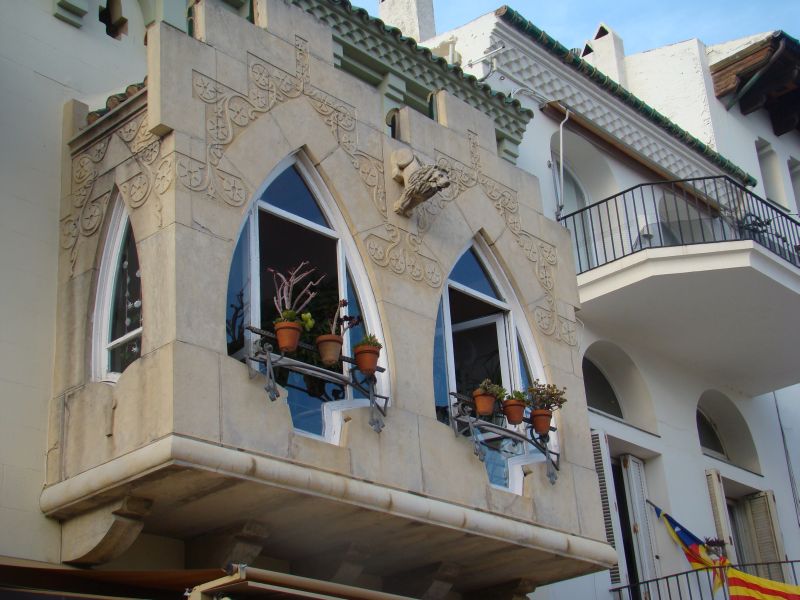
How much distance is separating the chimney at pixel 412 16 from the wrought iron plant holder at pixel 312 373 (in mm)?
10166

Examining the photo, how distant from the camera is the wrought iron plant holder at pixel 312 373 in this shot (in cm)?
1009

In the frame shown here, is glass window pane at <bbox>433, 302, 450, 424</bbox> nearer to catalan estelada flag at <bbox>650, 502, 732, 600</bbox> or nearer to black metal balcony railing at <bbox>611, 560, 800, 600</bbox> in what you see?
black metal balcony railing at <bbox>611, 560, 800, 600</bbox>

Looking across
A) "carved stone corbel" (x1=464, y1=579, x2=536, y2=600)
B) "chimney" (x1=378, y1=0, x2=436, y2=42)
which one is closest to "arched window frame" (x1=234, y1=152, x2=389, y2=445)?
"carved stone corbel" (x1=464, y1=579, x2=536, y2=600)

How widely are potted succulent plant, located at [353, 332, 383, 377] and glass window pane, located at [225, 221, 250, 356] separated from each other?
3.21ft

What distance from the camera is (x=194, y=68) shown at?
10.7 metres

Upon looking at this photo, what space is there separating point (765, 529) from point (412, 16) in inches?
351

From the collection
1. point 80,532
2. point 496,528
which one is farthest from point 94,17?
point 496,528

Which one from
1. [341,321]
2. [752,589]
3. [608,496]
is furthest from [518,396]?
[752,589]

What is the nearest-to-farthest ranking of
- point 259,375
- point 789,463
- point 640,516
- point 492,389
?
point 259,375 → point 492,389 → point 640,516 → point 789,463

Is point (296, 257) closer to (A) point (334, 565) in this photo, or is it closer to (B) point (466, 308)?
(B) point (466, 308)

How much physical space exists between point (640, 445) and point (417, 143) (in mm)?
5327

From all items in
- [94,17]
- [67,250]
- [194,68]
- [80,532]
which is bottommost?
[80,532]

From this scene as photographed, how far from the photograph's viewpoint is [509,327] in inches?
512

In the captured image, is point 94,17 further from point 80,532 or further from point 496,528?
point 496,528
